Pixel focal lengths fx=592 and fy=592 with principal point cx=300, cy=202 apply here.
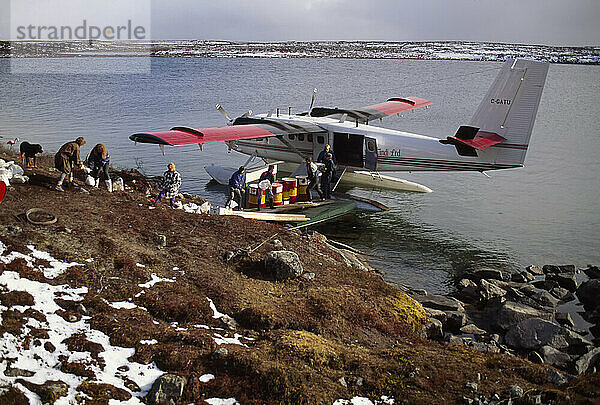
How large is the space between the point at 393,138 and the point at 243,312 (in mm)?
12916

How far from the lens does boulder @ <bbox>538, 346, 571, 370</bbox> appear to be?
440 inches

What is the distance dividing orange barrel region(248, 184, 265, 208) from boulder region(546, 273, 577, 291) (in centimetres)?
887

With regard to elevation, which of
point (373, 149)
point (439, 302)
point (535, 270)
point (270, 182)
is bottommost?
point (439, 302)

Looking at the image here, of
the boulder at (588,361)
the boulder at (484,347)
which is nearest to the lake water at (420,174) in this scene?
the boulder at (484,347)

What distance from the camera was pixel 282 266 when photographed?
12.7m

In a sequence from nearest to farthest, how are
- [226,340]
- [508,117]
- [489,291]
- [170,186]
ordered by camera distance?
[226,340] → [489,291] → [170,186] → [508,117]

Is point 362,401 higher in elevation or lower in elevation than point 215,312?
lower

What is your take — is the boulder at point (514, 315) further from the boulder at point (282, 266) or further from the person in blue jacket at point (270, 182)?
the person in blue jacket at point (270, 182)

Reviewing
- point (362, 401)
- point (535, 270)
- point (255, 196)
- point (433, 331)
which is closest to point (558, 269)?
point (535, 270)

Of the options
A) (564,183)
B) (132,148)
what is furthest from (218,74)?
(564,183)

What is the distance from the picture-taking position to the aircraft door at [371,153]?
22.3 metres

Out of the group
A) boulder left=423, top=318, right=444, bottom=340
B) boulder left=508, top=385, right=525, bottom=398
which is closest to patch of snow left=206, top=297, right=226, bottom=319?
boulder left=423, top=318, right=444, bottom=340

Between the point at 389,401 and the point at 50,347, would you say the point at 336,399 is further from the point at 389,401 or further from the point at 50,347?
the point at 50,347

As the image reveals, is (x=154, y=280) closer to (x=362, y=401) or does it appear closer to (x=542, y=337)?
(x=362, y=401)
